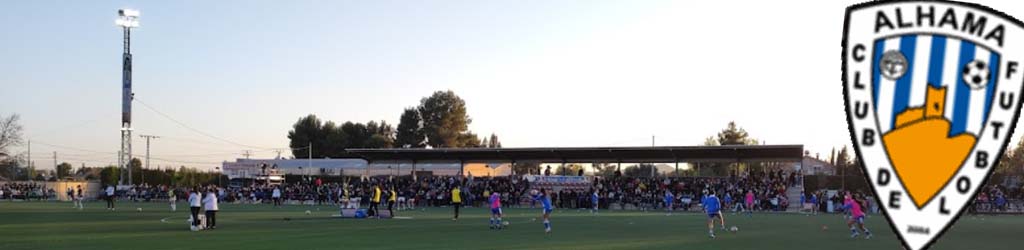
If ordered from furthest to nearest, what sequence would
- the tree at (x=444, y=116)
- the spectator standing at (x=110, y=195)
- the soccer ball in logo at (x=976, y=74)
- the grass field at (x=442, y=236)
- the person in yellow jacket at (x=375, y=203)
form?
the tree at (x=444, y=116) < the spectator standing at (x=110, y=195) < the person in yellow jacket at (x=375, y=203) < the grass field at (x=442, y=236) < the soccer ball in logo at (x=976, y=74)

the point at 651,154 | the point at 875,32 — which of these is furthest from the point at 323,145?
the point at 875,32

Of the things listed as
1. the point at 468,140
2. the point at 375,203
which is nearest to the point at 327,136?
the point at 468,140

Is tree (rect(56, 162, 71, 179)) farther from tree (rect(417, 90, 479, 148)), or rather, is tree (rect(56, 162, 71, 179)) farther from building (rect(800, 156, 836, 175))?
building (rect(800, 156, 836, 175))

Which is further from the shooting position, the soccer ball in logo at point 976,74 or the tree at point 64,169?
the tree at point 64,169

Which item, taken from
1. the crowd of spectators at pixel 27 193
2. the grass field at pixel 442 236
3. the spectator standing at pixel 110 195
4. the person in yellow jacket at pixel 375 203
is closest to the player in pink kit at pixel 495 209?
the grass field at pixel 442 236

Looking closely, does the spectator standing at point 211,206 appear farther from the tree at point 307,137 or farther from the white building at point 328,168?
the tree at point 307,137

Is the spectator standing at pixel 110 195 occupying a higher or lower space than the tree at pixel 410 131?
lower

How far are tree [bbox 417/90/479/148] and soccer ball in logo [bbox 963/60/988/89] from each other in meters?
120

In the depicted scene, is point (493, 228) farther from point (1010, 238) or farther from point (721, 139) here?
point (721, 139)

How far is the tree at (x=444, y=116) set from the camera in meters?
126

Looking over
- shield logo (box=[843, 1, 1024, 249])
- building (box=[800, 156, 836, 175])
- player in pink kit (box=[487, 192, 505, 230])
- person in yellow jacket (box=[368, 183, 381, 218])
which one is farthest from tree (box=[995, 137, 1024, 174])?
shield logo (box=[843, 1, 1024, 249])

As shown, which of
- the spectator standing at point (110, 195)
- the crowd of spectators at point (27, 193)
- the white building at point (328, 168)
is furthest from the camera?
the white building at point (328, 168)

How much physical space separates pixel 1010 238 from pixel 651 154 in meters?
36.7

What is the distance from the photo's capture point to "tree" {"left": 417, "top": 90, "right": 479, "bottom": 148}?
125750 millimetres
